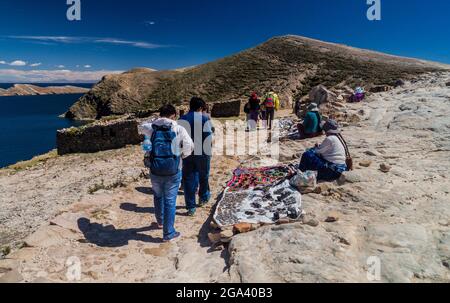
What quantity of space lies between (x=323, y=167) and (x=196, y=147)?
3.08 m

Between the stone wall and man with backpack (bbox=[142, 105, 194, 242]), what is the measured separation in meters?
10.7

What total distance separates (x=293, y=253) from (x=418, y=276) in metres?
1.60

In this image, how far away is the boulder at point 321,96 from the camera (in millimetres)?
21109

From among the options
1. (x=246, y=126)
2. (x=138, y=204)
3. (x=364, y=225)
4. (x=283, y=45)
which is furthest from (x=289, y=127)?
(x=283, y=45)

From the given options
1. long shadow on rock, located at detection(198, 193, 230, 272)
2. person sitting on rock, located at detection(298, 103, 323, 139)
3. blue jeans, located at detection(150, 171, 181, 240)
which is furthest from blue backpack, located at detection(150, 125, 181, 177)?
person sitting on rock, located at detection(298, 103, 323, 139)

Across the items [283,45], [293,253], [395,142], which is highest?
[283,45]

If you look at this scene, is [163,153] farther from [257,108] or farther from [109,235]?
[257,108]

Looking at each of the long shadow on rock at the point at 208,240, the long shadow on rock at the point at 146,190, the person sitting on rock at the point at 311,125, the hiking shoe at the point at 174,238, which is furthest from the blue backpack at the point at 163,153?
the person sitting on rock at the point at 311,125

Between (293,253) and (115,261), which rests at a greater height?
(293,253)

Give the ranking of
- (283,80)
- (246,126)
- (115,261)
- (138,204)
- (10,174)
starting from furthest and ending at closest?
(283,80) < (246,126) < (10,174) < (138,204) < (115,261)

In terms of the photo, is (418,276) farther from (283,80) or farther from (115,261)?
(283,80)

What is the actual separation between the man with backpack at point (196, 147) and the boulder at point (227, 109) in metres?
17.6

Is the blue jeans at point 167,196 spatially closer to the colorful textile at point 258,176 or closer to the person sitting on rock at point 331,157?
the colorful textile at point 258,176

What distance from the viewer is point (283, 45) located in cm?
6669
